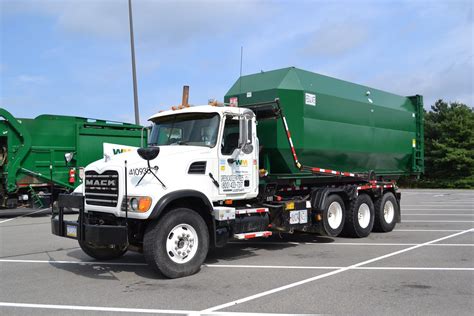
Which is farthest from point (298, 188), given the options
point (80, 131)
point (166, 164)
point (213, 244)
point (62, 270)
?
point (80, 131)

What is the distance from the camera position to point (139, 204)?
20.8 ft

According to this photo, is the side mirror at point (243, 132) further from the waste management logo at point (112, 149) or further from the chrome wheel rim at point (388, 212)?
the chrome wheel rim at point (388, 212)

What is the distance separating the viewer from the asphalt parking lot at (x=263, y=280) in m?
5.26

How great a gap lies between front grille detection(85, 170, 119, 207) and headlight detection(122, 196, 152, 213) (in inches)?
13.0

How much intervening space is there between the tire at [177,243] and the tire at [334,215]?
3.52 m

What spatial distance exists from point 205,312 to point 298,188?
5.03m

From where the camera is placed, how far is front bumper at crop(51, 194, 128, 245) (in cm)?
627

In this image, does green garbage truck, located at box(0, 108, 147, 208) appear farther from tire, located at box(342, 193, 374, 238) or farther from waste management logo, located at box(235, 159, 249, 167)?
tire, located at box(342, 193, 374, 238)

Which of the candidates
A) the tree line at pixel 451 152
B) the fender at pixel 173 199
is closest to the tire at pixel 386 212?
the fender at pixel 173 199

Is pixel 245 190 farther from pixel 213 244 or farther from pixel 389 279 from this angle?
pixel 389 279

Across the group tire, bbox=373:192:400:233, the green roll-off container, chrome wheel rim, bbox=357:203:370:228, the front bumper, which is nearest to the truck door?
the green roll-off container

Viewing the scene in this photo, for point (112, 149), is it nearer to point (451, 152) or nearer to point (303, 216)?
point (303, 216)

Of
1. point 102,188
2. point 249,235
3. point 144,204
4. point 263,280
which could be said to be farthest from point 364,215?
point 102,188

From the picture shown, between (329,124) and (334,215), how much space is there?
2.03 metres
